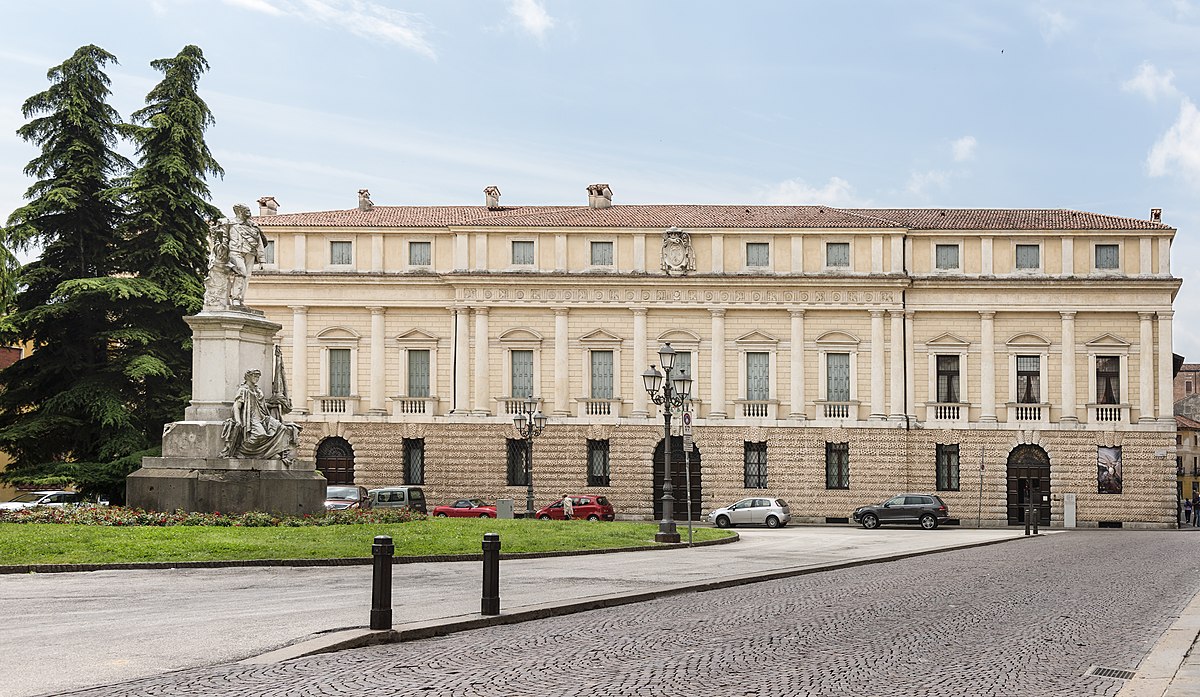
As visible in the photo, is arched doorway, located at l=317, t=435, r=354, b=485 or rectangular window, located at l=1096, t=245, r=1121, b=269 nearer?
rectangular window, located at l=1096, t=245, r=1121, b=269

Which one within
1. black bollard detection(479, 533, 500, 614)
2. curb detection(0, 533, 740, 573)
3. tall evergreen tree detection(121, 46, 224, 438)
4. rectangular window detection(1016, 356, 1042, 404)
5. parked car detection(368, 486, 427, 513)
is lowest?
parked car detection(368, 486, 427, 513)

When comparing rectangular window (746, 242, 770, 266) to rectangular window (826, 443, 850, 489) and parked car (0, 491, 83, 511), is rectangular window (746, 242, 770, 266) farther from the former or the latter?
parked car (0, 491, 83, 511)

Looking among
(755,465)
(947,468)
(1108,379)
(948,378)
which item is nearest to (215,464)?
(755,465)

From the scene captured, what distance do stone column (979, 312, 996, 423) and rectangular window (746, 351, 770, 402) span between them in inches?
343

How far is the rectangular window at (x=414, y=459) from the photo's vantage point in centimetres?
5416

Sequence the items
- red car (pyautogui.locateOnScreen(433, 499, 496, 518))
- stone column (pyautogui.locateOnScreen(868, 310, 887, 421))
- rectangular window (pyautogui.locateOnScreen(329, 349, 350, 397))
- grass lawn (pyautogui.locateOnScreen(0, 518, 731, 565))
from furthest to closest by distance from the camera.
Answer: rectangular window (pyautogui.locateOnScreen(329, 349, 350, 397)) < stone column (pyautogui.locateOnScreen(868, 310, 887, 421)) < red car (pyautogui.locateOnScreen(433, 499, 496, 518)) < grass lawn (pyautogui.locateOnScreen(0, 518, 731, 565))

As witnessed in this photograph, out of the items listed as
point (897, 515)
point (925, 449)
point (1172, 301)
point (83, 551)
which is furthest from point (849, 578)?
point (1172, 301)

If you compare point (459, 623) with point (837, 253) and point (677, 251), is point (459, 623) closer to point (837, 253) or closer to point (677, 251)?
point (677, 251)

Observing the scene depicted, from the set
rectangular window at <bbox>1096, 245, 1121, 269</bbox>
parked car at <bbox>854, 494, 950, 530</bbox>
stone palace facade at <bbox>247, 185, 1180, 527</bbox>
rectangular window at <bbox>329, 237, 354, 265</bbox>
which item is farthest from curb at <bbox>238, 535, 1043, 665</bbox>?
rectangular window at <bbox>1096, 245, 1121, 269</bbox>

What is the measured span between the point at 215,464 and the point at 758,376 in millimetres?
32524

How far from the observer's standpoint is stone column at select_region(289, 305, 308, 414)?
2131 inches

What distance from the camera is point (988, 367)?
53438 millimetres

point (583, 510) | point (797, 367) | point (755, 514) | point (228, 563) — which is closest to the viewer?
point (228, 563)

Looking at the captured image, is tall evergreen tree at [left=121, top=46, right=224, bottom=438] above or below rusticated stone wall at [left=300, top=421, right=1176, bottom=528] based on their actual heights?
Result: above
